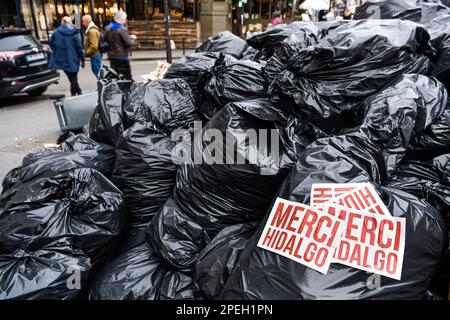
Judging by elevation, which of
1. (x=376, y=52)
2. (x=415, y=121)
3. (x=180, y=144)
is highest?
(x=376, y=52)

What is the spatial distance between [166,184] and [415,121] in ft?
4.27

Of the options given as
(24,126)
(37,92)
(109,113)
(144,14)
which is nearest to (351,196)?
(109,113)

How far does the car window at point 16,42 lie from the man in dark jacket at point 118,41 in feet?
4.81

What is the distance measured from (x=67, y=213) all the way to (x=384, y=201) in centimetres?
139

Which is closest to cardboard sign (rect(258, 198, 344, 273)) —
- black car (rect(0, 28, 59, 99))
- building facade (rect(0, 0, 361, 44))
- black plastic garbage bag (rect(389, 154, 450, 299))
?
black plastic garbage bag (rect(389, 154, 450, 299))

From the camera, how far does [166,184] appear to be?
2.13m

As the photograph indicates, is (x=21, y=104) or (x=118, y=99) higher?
(x=118, y=99)

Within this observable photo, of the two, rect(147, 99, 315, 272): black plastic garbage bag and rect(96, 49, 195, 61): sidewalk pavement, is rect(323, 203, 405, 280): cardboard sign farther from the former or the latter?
rect(96, 49, 195, 61): sidewalk pavement

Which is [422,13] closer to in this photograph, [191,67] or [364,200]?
[191,67]

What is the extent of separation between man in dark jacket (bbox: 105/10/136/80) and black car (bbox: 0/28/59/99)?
1410 millimetres
